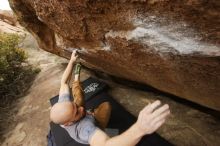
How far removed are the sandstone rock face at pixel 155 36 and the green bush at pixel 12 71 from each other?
3.61 meters

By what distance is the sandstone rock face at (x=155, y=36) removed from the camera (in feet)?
7.14

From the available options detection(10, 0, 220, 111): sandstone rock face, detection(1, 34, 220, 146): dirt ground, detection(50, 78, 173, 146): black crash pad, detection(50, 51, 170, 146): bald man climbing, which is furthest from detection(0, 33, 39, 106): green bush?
detection(10, 0, 220, 111): sandstone rock face

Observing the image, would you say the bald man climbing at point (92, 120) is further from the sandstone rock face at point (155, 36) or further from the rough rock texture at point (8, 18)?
the rough rock texture at point (8, 18)

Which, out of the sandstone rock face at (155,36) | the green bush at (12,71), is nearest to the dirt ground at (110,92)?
the green bush at (12,71)

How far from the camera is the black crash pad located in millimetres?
3909

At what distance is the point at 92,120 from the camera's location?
3.53 meters

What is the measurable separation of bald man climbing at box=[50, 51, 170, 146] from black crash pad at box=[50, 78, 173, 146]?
210mm

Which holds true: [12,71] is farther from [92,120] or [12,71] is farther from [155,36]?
[155,36]

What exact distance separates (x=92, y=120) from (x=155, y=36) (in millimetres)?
1387

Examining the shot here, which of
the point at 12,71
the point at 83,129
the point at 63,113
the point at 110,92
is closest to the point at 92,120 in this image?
the point at 83,129

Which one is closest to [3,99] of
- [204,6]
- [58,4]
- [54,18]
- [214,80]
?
[54,18]

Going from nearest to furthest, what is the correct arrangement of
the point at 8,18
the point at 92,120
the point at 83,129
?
1. the point at 83,129
2. the point at 92,120
3. the point at 8,18

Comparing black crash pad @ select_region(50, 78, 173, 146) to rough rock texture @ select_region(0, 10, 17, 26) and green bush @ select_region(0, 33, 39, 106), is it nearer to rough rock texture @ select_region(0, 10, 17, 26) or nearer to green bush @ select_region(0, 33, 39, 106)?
green bush @ select_region(0, 33, 39, 106)

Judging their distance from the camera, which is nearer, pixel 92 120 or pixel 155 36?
pixel 155 36
